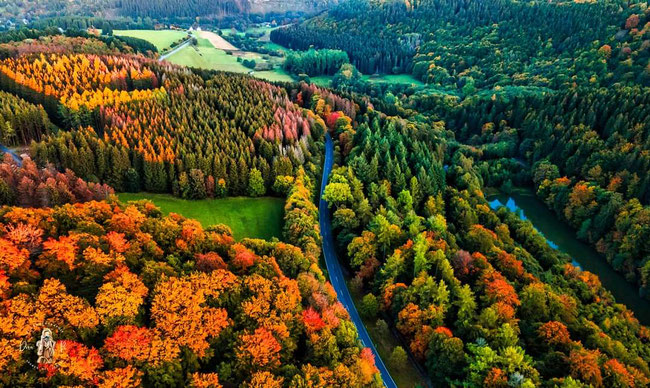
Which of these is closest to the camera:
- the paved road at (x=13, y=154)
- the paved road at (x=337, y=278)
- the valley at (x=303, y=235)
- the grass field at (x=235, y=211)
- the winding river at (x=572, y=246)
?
the valley at (x=303, y=235)

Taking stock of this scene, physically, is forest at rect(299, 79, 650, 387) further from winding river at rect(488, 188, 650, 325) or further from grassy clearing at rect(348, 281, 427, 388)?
winding river at rect(488, 188, 650, 325)

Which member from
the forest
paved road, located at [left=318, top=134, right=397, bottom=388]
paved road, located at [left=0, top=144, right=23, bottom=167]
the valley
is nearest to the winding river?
the valley

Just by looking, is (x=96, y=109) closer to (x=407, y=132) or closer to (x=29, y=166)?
(x=29, y=166)

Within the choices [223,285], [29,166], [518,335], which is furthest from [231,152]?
[518,335]

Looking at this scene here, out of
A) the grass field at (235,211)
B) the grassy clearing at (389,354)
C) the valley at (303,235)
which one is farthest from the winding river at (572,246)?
the grass field at (235,211)

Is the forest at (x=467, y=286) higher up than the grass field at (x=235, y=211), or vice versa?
the grass field at (x=235, y=211)

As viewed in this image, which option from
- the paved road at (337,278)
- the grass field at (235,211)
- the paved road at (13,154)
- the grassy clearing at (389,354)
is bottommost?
the grassy clearing at (389,354)

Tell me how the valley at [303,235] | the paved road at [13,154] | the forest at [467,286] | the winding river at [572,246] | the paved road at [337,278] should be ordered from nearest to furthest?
the valley at [303,235] < the forest at [467,286] < the paved road at [337,278] < the paved road at [13,154] < the winding river at [572,246]

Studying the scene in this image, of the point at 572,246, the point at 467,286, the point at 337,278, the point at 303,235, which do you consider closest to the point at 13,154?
the point at 303,235

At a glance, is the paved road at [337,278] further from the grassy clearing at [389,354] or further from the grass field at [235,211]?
the grass field at [235,211]
